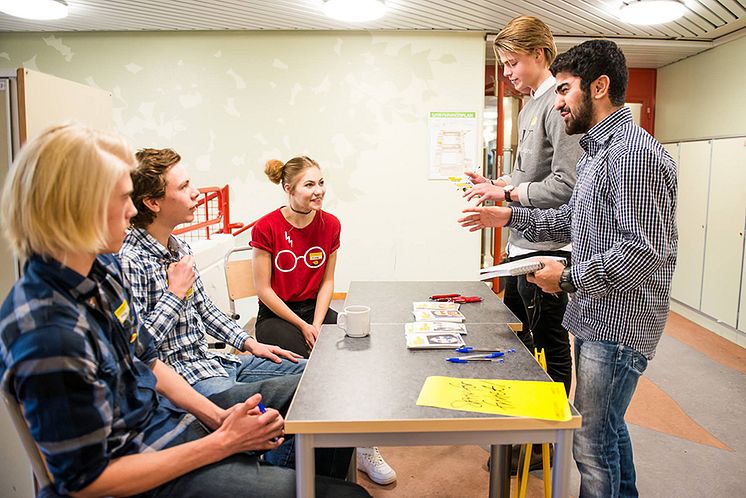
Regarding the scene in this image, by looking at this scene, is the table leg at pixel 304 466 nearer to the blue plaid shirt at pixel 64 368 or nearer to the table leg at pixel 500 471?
the blue plaid shirt at pixel 64 368

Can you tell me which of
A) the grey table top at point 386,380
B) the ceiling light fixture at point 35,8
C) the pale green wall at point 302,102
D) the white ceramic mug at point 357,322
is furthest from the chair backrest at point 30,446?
the pale green wall at point 302,102

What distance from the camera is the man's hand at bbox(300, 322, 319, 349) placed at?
93.2 inches

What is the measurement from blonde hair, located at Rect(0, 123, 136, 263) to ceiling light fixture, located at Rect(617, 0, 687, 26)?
3.85 m

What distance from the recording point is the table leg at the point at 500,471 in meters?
1.75

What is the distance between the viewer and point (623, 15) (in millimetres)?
3963

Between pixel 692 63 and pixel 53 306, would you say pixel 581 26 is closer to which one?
pixel 692 63

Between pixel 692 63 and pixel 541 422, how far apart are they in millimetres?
5297

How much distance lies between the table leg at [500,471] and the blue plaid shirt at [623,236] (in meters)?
0.46

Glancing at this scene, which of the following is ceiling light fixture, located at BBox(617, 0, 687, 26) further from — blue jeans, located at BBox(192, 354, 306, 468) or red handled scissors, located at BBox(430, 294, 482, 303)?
blue jeans, located at BBox(192, 354, 306, 468)

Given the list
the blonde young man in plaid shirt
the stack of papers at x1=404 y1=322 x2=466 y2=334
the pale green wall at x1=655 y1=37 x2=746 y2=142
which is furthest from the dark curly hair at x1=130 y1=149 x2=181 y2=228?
the pale green wall at x1=655 y1=37 x2=746 y2=142

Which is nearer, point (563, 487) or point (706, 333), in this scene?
point (563, 487)

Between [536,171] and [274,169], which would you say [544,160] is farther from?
[274,169]

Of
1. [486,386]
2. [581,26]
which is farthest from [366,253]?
[486,386]

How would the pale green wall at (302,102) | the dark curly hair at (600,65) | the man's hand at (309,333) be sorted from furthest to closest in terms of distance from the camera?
the pale green wall at (302,102)
the man's hand at (309,333)
the dark curly hair at (600,65)
